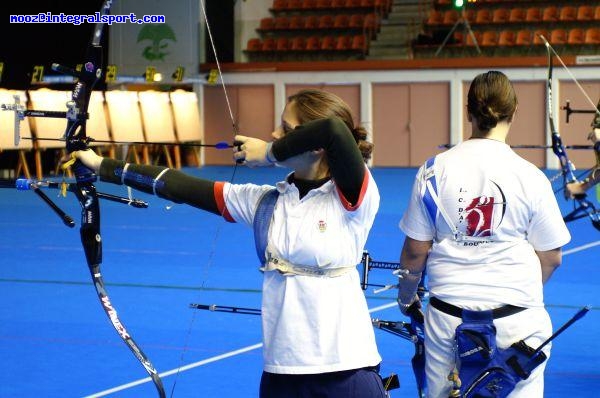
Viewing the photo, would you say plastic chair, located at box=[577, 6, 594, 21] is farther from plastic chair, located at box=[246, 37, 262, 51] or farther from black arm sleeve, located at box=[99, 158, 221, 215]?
black arm sleeve, located at box=[99, 158, 221, 215]

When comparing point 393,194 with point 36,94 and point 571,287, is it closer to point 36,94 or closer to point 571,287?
point 36,94

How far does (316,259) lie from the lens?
95.5 inches

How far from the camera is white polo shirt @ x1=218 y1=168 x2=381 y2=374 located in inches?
95.5

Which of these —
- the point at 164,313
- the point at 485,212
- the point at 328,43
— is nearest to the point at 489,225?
the point at 485,212

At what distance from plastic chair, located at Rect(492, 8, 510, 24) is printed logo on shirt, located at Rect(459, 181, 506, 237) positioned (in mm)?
20093

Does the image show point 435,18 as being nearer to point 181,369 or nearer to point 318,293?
point 181,369

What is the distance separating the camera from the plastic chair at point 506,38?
21.4m

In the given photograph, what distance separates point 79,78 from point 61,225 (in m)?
9.06

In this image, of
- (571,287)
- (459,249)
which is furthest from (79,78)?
(571,287)

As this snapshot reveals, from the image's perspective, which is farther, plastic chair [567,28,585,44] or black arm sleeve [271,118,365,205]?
plastic chair [567,28,585,44]

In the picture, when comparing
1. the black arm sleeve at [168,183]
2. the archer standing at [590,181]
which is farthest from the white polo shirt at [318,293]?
the archer standing at [590,181]

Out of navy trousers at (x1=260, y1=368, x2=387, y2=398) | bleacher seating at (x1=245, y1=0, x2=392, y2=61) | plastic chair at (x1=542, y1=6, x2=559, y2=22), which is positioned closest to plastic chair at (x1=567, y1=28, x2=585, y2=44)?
plastic chair at (x1=542, y1=6, x2=559, y2=22)

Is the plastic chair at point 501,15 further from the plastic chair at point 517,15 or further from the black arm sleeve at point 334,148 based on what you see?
the black arm sleeve at point 334,148

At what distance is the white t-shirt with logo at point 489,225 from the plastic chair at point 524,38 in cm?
1898
